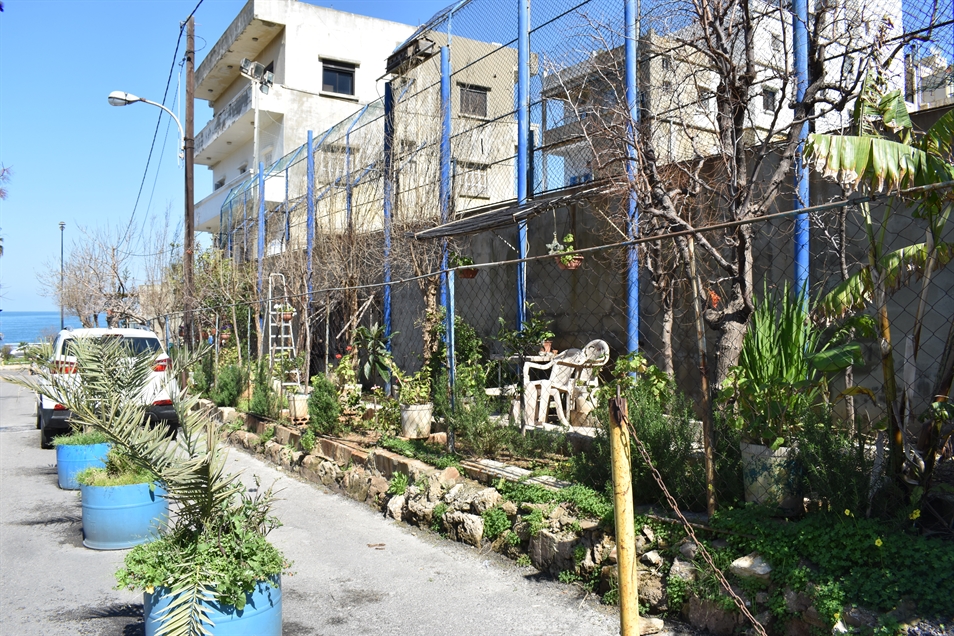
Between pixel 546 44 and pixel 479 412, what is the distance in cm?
491

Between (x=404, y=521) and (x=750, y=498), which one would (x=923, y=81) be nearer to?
(x=750, y=498)

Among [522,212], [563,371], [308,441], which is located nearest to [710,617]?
[563,371]

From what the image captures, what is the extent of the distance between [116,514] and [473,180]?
7.00 m

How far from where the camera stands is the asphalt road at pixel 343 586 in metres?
4.61

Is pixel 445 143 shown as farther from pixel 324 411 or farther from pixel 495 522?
pixel 495 522

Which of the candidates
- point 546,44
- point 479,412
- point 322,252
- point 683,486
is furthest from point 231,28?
point 683,486

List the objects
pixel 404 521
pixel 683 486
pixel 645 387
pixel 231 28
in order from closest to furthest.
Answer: pixel 683 486 → pixel 645 387 → pixel 404 521 → pixel 231 28

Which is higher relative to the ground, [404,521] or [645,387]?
[645,387]

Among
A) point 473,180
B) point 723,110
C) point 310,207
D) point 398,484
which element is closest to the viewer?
point 723,110

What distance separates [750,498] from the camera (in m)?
4.55

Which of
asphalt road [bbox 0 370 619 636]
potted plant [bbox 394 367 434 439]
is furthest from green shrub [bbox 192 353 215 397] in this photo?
potted plant [bbox 394 367 434 439]

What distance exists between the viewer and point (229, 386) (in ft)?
43.8

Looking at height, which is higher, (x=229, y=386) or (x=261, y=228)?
(x=261, y=228)

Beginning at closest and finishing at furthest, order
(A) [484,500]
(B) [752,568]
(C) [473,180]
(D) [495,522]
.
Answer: (B) [752,568] < (D) [495,522] < (A) [484,500] < (C) [473,180]
